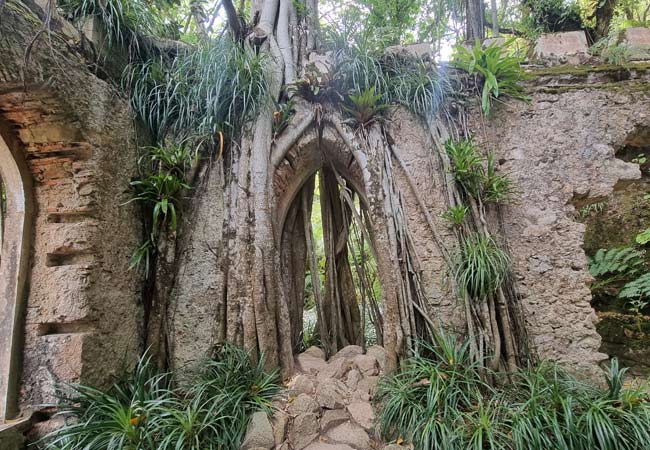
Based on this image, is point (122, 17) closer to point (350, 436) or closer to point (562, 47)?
point (350, 436)

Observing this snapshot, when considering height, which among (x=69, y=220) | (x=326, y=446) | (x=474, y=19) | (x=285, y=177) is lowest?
(x=326, y=446)

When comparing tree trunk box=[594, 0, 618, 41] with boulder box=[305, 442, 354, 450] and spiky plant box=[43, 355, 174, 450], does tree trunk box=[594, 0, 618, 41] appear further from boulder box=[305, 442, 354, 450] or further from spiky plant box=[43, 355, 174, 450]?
spiky plant box=[43, 355, 174, 450]

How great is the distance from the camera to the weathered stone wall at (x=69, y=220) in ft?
6.53

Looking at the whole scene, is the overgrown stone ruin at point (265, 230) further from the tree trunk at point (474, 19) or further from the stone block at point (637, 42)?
the tree trunk at point (474, 19)

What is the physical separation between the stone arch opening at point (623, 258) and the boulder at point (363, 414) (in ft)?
7.71

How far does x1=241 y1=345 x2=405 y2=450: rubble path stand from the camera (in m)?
1.94

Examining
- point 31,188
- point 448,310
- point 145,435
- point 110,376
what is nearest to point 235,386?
point 145,435

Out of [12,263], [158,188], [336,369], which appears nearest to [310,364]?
[336,369]

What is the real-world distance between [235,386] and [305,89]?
2.43 metres

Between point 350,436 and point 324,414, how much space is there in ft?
0.71

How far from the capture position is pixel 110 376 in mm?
2158

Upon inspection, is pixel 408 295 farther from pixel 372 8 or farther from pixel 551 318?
pixel 372 8

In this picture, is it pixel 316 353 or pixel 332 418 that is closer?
pixel 332 418

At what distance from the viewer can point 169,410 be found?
1840 mm
